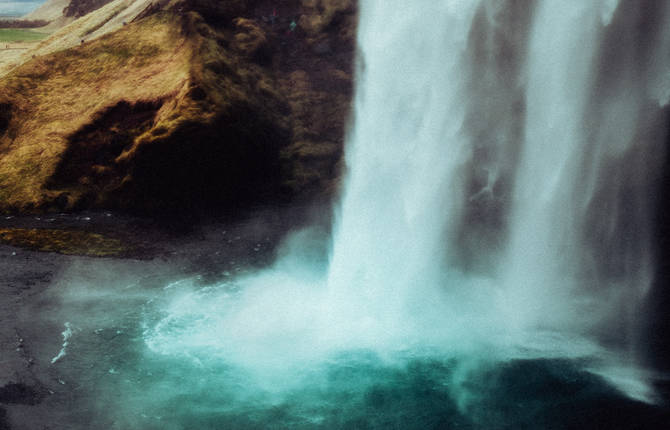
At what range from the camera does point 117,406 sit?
1267 centimetres

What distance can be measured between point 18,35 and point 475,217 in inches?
2463

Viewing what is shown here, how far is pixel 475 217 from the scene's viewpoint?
26.1 meters

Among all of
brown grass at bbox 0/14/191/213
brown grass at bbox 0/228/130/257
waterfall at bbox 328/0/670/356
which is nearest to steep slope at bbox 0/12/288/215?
brown grass at bbox 0/14/191/213

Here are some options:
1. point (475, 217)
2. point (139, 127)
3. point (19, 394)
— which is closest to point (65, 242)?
point (139, 127)

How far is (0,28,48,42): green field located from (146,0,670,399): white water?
1937 inches

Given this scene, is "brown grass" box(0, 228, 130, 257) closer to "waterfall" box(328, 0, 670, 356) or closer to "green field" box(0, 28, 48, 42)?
"waterfall" box(328, 0, 670, 356)

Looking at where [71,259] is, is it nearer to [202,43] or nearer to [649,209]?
[202,43]

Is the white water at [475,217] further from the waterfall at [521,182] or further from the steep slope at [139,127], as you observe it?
the steep slope at [139,127]

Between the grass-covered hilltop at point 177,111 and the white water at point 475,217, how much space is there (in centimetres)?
689

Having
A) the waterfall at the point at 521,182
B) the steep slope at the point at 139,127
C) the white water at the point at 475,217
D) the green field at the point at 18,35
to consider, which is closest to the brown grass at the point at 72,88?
the steep slope at the point at 139,127

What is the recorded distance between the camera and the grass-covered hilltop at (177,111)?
26.9 m

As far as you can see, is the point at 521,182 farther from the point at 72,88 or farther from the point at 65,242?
the point at 72,88

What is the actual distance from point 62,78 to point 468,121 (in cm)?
2591

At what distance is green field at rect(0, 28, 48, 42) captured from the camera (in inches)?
2240
